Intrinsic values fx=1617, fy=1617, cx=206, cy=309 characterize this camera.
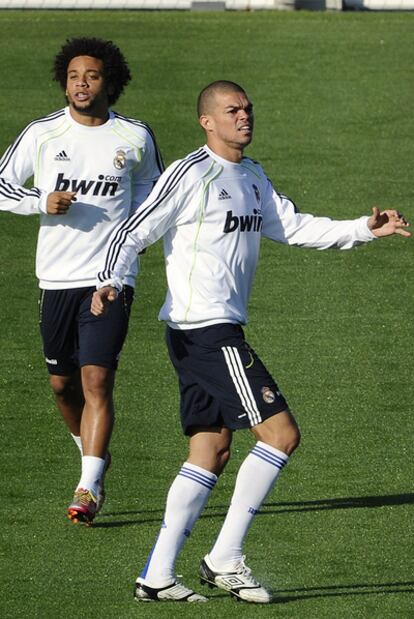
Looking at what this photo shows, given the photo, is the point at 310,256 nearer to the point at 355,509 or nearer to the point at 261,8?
the point at 355,509

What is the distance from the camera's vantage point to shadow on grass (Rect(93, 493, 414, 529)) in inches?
339

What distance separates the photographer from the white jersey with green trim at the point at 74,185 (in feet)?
27.9

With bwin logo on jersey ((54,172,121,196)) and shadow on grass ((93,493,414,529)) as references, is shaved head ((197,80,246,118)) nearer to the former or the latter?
bwin logo on jersey ((54,172,121,196))

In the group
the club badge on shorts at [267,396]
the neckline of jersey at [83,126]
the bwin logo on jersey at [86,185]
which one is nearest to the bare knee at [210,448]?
the club badge on shorts at [267,396]

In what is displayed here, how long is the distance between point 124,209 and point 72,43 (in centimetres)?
111

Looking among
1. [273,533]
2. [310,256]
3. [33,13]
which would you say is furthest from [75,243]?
[33,13]

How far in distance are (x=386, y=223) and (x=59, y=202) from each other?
5.66ft

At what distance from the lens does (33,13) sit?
23.3m

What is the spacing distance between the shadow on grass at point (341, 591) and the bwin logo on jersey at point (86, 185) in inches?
93.7

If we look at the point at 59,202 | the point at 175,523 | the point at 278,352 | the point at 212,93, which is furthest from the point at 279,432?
the point at 278,352

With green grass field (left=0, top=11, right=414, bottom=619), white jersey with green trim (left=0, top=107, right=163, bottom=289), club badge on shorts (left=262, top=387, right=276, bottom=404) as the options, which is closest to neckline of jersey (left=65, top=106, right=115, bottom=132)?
white jersey with green trim (left=0, top=107, right=163, bottom=289)

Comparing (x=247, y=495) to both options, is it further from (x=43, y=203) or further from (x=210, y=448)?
(x=43, y=203)

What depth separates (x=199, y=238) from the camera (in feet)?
23.9

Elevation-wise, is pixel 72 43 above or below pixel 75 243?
above
